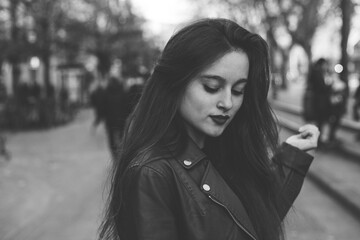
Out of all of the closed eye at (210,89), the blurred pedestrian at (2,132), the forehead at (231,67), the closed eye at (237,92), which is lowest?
the blurred pedestrian at (2,132)

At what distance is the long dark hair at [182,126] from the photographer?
1.46m

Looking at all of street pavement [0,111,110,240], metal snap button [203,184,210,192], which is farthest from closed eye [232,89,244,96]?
street pavement [0,111,110,240]

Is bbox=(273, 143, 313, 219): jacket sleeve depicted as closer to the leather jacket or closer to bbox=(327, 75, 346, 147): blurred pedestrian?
the leather jacket

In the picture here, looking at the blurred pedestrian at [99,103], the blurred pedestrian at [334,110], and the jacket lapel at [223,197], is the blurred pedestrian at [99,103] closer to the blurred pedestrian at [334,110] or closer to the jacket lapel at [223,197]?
the blurred pedestrian at [334,110]

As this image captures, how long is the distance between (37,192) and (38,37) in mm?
12982

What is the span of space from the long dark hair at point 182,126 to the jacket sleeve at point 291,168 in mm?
143

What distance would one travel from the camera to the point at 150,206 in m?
1.28

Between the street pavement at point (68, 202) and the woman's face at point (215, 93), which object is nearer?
the woman's face at point (215, 93)

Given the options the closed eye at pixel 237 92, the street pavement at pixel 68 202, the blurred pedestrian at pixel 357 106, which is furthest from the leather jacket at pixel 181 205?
the blurred pedestrian at pixel 357 106

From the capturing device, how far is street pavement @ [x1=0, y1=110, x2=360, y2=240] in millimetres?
5266

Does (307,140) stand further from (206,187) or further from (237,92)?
(206,187)

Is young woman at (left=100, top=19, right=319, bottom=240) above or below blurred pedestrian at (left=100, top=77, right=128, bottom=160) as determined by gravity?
above

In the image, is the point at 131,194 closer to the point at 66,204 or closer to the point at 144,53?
the point at 66,204

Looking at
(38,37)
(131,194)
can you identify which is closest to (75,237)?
(131,194)
